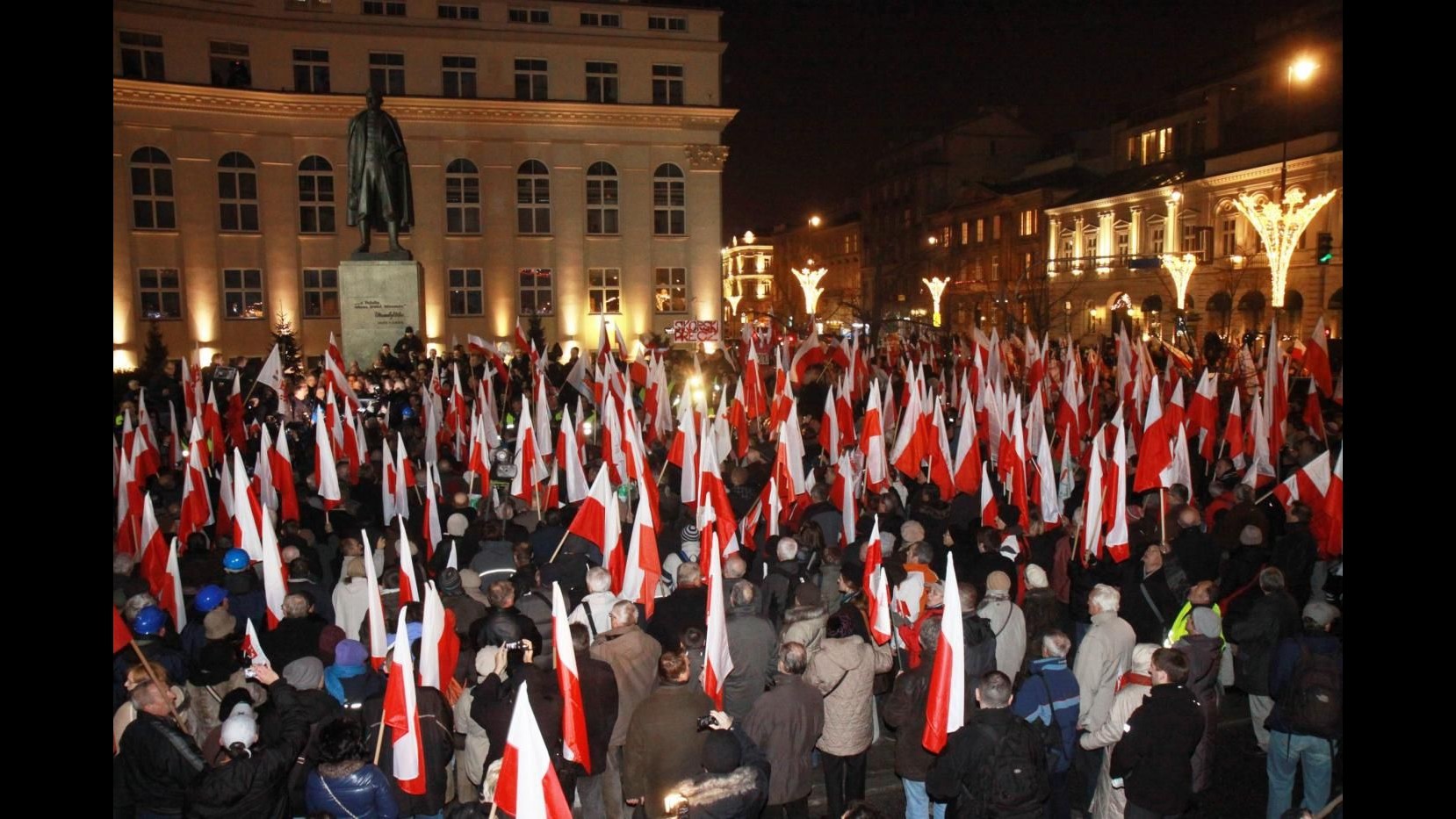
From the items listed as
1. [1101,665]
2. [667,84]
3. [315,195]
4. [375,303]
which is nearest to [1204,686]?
[1101,665]

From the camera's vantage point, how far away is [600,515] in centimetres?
884

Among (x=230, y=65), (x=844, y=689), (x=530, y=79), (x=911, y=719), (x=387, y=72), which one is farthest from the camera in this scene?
(x=530, y=79)

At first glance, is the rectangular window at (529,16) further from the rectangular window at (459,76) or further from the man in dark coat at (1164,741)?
the man in dark coat at (1164,741)

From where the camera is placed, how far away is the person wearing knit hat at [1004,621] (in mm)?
6992

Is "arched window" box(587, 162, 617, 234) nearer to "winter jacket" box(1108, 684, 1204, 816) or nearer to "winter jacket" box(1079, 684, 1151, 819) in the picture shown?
"winter jacket" box(1079, 684, 1151, 819)

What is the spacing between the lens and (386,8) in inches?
1470

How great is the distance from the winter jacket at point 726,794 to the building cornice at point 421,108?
36241 mm

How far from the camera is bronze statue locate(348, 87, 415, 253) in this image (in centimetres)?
2447

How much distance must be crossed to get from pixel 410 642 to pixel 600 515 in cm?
230

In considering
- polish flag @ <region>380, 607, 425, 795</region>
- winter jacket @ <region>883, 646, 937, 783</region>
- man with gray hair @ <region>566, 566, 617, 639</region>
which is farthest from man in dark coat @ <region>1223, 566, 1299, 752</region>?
polish flag @ <region>380, 607, 425, 795</region>

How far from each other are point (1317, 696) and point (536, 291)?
36174 mm

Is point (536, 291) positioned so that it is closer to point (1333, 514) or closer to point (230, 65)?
point (230, 65)

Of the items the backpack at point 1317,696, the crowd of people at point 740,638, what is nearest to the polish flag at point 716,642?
the crowd of people at point 740,638
